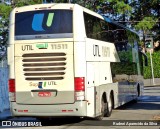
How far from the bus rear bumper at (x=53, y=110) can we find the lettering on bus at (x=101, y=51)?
2.06 m

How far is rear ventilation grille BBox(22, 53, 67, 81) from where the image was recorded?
1288 cm

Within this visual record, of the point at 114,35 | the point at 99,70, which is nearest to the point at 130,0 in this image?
the point at 114,35

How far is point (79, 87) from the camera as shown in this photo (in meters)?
12.6

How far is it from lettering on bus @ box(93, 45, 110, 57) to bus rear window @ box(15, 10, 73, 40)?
4.73 feet

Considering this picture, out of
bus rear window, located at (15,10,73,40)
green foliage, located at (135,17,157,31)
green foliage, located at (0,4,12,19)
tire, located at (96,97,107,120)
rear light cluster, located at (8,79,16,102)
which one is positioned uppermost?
green foliage, located at (0,4,12,19)

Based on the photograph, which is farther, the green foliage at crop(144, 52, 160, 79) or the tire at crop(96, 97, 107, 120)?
the green foliage at crop(144, 52, 160, 79)

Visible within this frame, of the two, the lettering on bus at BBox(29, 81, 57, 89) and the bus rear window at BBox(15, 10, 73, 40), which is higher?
the bus rear window at BBox(15, 10, 73, 40)

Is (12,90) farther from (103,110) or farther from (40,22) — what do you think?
(103,110)

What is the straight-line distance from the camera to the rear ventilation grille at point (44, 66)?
42.2 ft

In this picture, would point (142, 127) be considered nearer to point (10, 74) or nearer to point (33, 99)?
point (33, 99)

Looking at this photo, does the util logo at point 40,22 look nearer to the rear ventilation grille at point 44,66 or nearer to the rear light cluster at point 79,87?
the rear ventilation grille at point 44,66

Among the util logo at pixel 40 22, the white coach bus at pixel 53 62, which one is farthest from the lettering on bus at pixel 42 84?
the util logo at pixel 40 22

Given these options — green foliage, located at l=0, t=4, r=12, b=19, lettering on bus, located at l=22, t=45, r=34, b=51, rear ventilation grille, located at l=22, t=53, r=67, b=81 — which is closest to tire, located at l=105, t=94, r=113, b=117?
rear ventilation grille, located at l=22, t=53, r=67, b=81

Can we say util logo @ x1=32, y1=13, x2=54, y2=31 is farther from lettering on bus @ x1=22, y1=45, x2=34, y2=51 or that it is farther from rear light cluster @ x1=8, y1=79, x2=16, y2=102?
rear light cluster @ x1=8, y1=79, x2=16, y2=102
